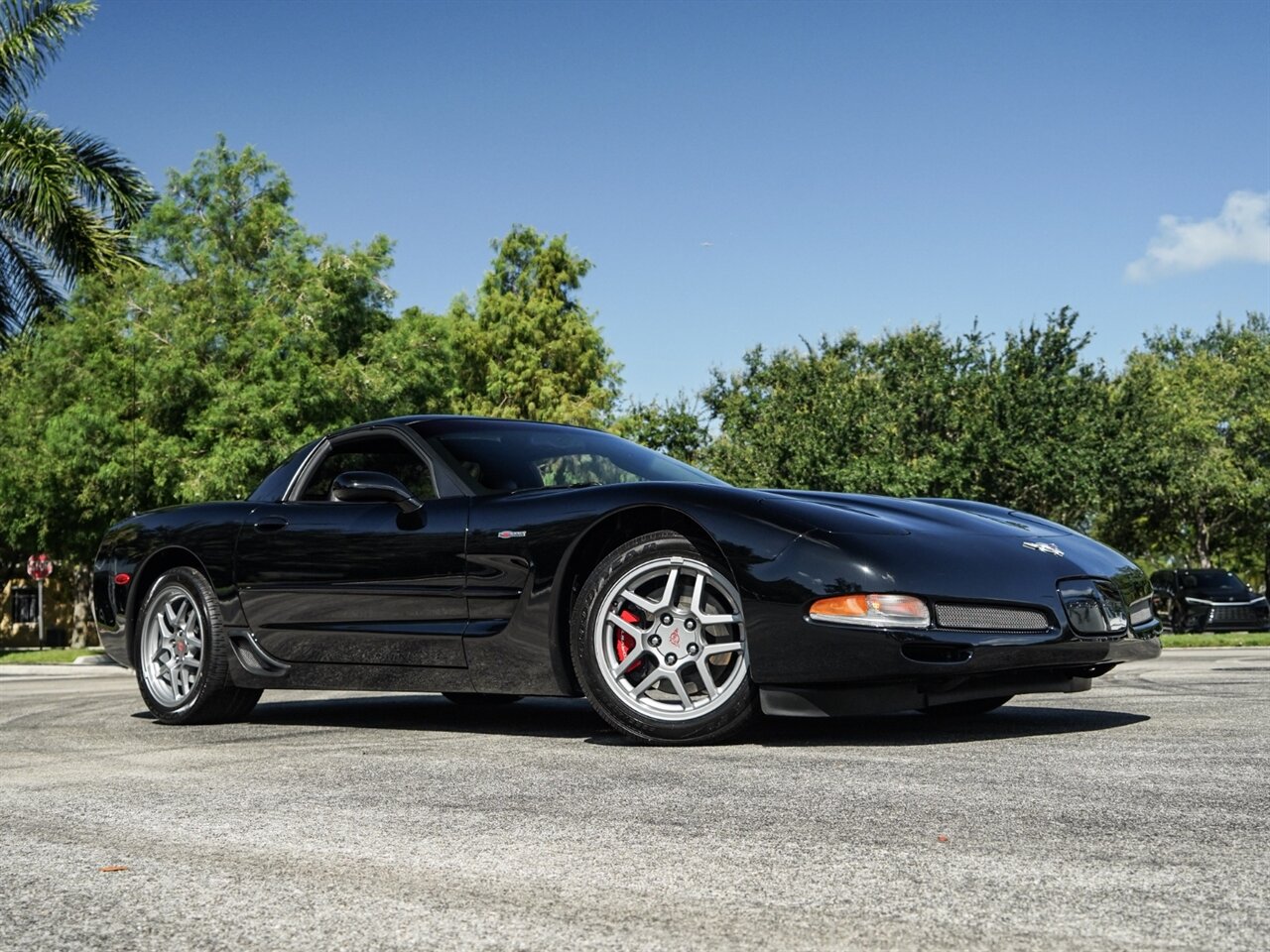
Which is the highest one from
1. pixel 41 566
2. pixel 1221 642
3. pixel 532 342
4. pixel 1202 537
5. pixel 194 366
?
pixel 532 342

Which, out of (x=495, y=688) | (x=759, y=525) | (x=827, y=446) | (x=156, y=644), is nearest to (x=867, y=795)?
(x=759, y=525)

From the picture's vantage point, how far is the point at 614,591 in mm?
5160

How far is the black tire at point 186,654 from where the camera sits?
6535 mm

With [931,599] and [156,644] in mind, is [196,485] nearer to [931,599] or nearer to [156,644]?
[156,644]

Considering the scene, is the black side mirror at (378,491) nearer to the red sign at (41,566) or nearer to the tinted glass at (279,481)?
the tinted glass at (279,481)

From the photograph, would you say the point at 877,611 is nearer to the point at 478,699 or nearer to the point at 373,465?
the point at 373,465

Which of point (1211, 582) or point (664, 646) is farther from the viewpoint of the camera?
point (1211, 582)

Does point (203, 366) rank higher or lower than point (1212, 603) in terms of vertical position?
higher

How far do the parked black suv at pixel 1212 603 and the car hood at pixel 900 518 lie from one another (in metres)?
25.0

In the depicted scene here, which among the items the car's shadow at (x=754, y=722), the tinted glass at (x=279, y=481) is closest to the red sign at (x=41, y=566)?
the car's shadow at (x=754, y=722)

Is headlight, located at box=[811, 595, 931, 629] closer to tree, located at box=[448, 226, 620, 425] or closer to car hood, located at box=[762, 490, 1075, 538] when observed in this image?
car hood, located at box=[762, 490, 1075, 538]

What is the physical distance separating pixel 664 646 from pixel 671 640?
34 mm

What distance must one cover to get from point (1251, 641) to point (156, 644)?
661 inches

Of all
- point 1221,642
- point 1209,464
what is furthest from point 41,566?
point 1209,464
